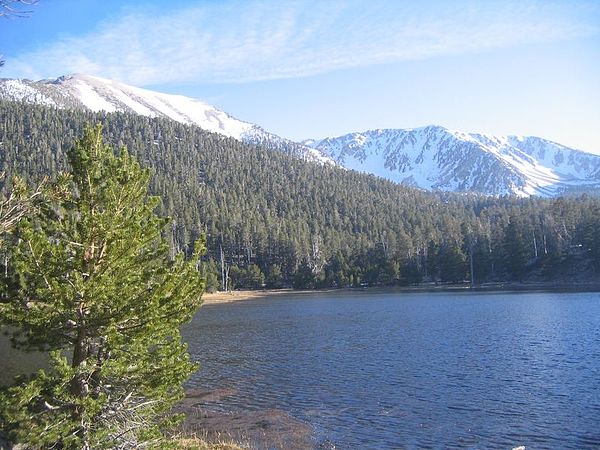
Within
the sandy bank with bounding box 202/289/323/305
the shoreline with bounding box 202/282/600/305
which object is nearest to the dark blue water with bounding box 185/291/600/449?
the shoreline with bounding box 202/282/600/305

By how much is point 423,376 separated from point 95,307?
84.5 feet

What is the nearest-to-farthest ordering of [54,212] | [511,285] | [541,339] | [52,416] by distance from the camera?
1. [52,416]
2. [54,212]
3. [541,339]
4. [511,285]

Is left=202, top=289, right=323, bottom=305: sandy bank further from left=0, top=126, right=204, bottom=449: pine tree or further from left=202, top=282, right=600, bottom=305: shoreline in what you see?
left=0, top=126, right=204, bottom=449: pine tree

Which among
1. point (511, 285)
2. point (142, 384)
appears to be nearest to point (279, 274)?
point (511, 285)

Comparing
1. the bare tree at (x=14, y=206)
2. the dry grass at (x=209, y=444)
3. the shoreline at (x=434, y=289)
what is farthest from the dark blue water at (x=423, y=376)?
the shoreline at (x=434, y=289)

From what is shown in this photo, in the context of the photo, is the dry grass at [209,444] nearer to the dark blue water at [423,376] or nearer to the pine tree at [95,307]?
the dark blue water at [423,376]

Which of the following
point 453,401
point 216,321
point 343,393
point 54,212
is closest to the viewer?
point 54,212

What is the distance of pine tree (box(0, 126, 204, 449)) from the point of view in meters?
12.2

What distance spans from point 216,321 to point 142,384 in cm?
5838

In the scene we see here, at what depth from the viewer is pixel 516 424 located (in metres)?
23.5

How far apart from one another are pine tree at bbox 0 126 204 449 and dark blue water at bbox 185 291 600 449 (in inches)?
459

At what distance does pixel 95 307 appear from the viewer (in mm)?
12594

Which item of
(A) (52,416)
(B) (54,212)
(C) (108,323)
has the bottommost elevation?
(A) (52,416)

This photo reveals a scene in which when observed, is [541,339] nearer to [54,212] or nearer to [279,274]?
[54,212]
